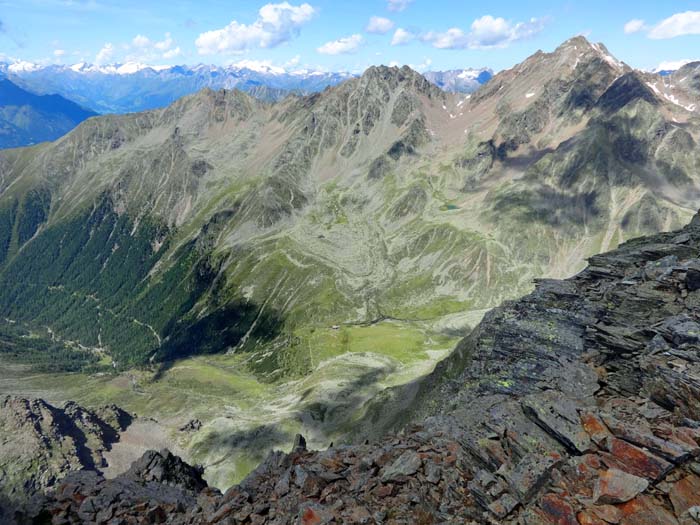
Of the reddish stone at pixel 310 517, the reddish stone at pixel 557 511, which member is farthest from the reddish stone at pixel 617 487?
the reddish stone at pixel 310 517

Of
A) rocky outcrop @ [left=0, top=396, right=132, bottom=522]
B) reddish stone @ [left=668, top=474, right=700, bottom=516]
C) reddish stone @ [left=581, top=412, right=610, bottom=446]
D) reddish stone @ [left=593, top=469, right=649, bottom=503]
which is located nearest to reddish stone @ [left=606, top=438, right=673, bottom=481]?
reddish stone @ [left=593, top=469, right=649, bottom=503]

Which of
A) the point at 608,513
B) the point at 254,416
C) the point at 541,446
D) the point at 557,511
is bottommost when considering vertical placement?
the point at 254,416

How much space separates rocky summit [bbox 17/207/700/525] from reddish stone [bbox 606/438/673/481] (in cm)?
6

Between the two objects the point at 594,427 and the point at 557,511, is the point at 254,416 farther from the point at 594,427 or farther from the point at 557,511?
the point at 557,511

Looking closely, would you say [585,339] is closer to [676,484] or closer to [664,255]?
[664,255]

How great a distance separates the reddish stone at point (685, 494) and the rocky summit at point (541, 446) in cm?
5

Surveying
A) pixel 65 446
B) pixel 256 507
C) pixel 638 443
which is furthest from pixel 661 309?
pixel 65 446

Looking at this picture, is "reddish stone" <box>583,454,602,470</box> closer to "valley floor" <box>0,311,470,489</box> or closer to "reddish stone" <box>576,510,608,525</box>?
"reddish stone" <box>576,510,608,525</box>

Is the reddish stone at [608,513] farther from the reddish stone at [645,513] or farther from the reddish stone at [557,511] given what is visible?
the reddish stone at [557,511]

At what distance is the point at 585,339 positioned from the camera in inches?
1984

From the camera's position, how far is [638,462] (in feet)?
75.7

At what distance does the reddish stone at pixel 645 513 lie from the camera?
66.5 feet

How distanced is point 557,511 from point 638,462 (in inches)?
213

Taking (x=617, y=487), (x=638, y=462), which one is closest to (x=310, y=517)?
(x=617, y=487)
